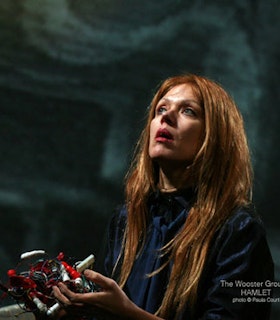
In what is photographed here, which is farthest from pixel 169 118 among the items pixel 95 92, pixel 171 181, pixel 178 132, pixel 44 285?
pixel 95 92

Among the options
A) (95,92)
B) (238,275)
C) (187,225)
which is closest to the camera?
(238,275)

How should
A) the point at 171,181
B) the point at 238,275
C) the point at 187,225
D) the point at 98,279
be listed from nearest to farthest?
the point at 98,279 → the point at 238,275 → the point at 187,225 → the point at 171,181

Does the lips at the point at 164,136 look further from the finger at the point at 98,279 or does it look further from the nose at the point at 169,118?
the finger at the point at 98,279

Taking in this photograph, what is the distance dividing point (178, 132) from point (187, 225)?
0.76ft

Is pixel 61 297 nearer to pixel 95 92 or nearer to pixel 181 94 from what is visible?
pixel 181 94

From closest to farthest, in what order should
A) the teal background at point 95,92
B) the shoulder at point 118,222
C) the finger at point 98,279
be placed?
the finger at point 98,279
the shoulder at point 118,222
the teal background at point 95,92

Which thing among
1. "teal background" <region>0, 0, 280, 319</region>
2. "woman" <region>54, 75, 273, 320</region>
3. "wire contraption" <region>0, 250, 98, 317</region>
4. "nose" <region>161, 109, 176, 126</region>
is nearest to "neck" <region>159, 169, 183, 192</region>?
"woman" <region>54, 75, 273, 320</region>

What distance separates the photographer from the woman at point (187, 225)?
125 centimetres

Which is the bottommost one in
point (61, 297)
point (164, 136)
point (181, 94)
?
point (61, 297)

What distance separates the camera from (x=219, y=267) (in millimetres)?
1281

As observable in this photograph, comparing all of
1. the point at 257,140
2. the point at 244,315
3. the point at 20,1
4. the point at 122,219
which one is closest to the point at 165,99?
the point at 122,219

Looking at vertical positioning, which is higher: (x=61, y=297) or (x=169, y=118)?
(x=169, y=118)

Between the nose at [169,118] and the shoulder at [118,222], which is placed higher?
the nose at [169,118]

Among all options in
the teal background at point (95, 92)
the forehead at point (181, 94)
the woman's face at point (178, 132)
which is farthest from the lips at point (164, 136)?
the teal background at point (95, 92)
